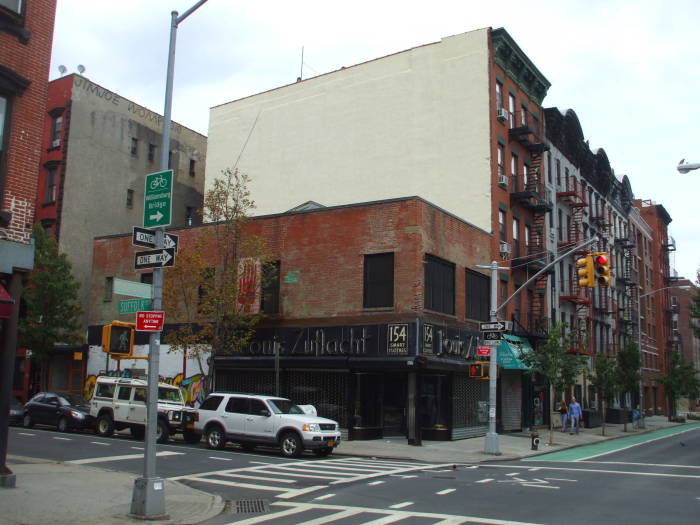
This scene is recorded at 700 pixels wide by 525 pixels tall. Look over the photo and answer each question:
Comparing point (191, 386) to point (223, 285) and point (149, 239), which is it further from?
point (149, 239)

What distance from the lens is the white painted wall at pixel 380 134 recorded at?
35.2m

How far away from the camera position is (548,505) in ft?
43.1

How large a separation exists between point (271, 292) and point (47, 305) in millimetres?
12554

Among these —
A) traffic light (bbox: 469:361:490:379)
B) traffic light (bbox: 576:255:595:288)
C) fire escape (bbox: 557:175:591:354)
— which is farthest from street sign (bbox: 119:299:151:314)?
fire escape (bbox: 557:175:591:354)

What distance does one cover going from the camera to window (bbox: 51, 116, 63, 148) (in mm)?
40375

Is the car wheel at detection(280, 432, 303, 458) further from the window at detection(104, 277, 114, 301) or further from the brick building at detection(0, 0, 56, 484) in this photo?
the window at detection(104, 277, 114, 301)

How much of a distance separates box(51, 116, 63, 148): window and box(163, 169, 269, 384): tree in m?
15.9

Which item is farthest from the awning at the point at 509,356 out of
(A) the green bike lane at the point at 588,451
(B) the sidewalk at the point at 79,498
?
(B) the sidewalk at the point at 79,498

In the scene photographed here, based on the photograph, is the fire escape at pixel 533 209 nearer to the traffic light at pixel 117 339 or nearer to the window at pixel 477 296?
the window at pixel 477 296

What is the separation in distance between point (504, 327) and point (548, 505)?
11768 millimetres

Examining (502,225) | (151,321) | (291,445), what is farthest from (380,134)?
(151,321)

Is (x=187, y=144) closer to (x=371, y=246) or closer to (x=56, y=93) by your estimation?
(x=56, y=93)

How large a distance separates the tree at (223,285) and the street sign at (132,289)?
15031 mm

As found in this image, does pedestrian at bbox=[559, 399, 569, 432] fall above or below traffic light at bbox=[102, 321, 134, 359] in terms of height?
below
